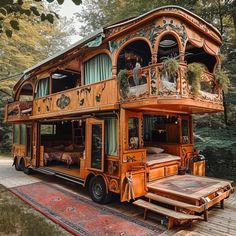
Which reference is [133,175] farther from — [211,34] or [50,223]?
[211,34]

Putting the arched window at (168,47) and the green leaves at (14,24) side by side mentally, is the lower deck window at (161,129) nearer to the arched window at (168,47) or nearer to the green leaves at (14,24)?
the arched window at (168,47)

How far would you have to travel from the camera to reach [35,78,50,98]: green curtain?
1191cm

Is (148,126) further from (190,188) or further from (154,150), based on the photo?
(190,188)

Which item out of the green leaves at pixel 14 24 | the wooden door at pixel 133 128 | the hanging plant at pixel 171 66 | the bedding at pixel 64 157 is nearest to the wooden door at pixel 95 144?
the wooden door at pixel 133 128

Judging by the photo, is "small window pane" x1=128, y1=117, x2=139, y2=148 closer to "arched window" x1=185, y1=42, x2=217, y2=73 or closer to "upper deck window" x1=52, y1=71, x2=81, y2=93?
"arched window" x1=185, y1=42, x2=217, y2=73

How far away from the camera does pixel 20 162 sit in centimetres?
1365

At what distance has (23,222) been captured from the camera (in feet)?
19.9

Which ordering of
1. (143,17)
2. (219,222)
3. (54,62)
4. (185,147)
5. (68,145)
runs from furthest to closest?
(68,145)
(54,62)
(185,147)
(143,17)
(219,222)

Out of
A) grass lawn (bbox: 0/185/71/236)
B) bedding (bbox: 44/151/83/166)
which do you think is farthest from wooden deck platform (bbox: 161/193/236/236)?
bedding (bbox: 44/151/83/166)

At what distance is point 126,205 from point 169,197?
5.82 ft

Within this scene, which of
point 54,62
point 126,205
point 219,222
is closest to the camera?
point 219,222

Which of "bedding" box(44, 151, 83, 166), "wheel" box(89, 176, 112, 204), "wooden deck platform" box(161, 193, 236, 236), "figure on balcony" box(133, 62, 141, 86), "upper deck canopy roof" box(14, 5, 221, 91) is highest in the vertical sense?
"upper deck canopy roof" box(14, 5, 221, 91)

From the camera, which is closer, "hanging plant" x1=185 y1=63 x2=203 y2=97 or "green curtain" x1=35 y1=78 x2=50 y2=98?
"hanging plant" x1=185 y1=63 x2=203 y2=97

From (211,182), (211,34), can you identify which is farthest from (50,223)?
(211,34)
